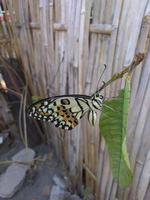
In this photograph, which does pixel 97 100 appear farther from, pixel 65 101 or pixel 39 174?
Answer: pixel 39 174

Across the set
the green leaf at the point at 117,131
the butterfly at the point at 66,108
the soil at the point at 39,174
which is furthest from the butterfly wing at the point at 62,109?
the soil at the point at 39,174

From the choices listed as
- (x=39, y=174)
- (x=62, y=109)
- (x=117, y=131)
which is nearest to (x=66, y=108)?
(x=62, y=109)

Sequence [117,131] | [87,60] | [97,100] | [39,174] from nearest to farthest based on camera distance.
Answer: [117,131] → [97,100] → [87,60] → [39,174]

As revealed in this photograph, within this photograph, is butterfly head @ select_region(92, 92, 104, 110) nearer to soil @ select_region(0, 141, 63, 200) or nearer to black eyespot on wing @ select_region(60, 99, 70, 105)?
black eyespot on wing @ select_region(60, 99, 70, 105)

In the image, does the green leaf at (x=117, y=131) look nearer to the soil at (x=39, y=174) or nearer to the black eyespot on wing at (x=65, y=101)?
the black eyespot on wing at (x=65, y=101)

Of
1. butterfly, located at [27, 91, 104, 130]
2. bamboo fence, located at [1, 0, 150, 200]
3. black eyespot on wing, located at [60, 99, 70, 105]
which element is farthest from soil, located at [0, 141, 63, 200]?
black eyespot on wing, located at [60, 99, 70, 105]

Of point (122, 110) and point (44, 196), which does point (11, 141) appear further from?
point (122, 110)
